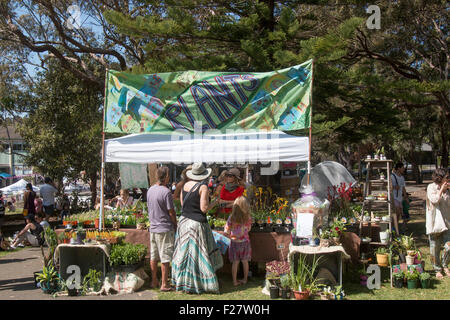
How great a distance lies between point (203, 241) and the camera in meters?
5.47

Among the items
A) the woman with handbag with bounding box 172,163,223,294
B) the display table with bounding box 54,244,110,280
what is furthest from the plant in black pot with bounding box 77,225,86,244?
the woman with handbag with bounding box 172,163,223,294

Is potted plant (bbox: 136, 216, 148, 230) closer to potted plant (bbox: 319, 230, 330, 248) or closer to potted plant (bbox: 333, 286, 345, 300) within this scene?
potted plant (bbox: 319, 230, 330, 248)

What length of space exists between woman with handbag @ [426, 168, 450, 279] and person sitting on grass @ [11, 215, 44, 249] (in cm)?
817

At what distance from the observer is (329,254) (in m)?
5.61

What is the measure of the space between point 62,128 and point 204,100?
35.5 ft

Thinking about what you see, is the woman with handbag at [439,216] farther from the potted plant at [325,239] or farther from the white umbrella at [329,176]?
the white umbrella at [329,176]

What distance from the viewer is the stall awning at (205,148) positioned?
20.4ft

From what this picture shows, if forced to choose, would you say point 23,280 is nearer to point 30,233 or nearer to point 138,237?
point 138,237

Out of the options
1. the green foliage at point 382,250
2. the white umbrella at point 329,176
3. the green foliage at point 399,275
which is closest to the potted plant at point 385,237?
the green foliage at point 382,250

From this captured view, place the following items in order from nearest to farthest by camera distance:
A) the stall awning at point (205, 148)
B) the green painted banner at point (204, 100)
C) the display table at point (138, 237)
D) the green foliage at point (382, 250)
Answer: the stall awning at point (205, 148) < the green foliage at point (382, 250) < the green painted banner at point (204, 100) < the display table at point (138, 237)

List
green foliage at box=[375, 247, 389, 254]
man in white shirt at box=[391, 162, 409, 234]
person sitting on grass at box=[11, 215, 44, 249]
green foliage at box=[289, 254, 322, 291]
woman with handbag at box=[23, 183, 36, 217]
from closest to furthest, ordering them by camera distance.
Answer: green foliage at box=[289, 254, 322, 291]
green foliage at box=[375, 247, 389, 254]
man in white shirt at box=[391, 162, 409, 234]
person sitting on grass at box=[11, 215, 44, 249]
woman with handbag at box=[23, 183, 36, 217]

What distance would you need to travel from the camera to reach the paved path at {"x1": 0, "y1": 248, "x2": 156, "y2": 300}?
552cm

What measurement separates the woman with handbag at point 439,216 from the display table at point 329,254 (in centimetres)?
163
